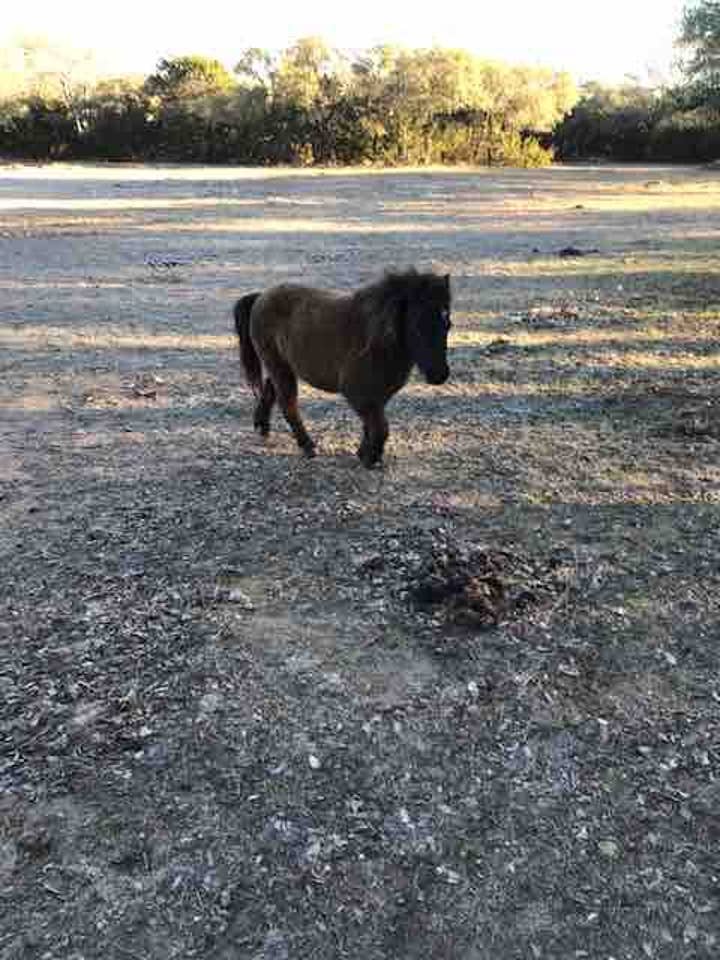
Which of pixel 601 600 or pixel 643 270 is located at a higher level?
pixel 643 270

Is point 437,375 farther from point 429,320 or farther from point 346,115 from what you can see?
point 346,115

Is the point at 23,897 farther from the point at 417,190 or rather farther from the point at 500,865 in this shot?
the point at 417,190

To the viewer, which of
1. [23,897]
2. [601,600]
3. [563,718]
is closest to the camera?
[23,897]

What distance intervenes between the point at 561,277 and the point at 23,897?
10.3m

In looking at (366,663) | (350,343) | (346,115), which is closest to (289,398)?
(350,343)

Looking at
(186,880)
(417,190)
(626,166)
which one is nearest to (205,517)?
(186,880)

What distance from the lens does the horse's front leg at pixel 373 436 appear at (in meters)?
4.95

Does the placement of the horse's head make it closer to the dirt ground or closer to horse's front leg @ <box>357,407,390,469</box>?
horse's front leg @ <box>357,407,390,469</box>

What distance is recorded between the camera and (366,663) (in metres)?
3.37

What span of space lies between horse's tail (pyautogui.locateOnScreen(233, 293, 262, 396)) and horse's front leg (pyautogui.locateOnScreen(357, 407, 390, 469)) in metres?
0.98

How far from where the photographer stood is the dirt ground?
2.37m

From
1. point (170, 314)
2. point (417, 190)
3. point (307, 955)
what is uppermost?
point (417, 190)

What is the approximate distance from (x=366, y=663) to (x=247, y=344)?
2.93 meters

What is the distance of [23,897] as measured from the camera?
2.37 metres
